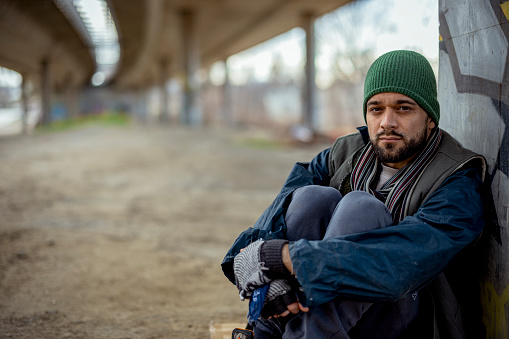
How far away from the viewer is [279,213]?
2189mm

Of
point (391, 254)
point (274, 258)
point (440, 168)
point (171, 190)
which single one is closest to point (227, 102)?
point (171, 190)

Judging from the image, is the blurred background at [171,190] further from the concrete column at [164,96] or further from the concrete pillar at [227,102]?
the concrete column at [164,96]

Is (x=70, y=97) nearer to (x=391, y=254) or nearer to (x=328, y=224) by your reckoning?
Result: (x=328, y=224)

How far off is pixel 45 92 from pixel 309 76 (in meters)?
17.3

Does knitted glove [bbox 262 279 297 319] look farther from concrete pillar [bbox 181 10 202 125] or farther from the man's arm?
concrete pillar [bbox 181 10 202 125]

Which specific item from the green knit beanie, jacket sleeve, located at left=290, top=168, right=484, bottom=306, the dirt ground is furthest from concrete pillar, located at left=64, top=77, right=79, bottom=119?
jacket sleeve, located at left=290, top=168, right=484, bottom=306

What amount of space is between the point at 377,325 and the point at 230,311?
1.69 meters

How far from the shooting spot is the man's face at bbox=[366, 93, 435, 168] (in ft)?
7.04

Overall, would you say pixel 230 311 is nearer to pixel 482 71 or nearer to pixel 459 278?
pixel 459 278

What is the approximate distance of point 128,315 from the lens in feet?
11.0

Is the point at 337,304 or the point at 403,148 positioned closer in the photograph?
the point at 337,304

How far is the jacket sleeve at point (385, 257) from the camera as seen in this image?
175 centimetres

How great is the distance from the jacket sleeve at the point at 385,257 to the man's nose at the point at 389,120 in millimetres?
428

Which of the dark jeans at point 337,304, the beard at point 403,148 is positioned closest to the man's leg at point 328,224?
the dark jeans at point 337,304
